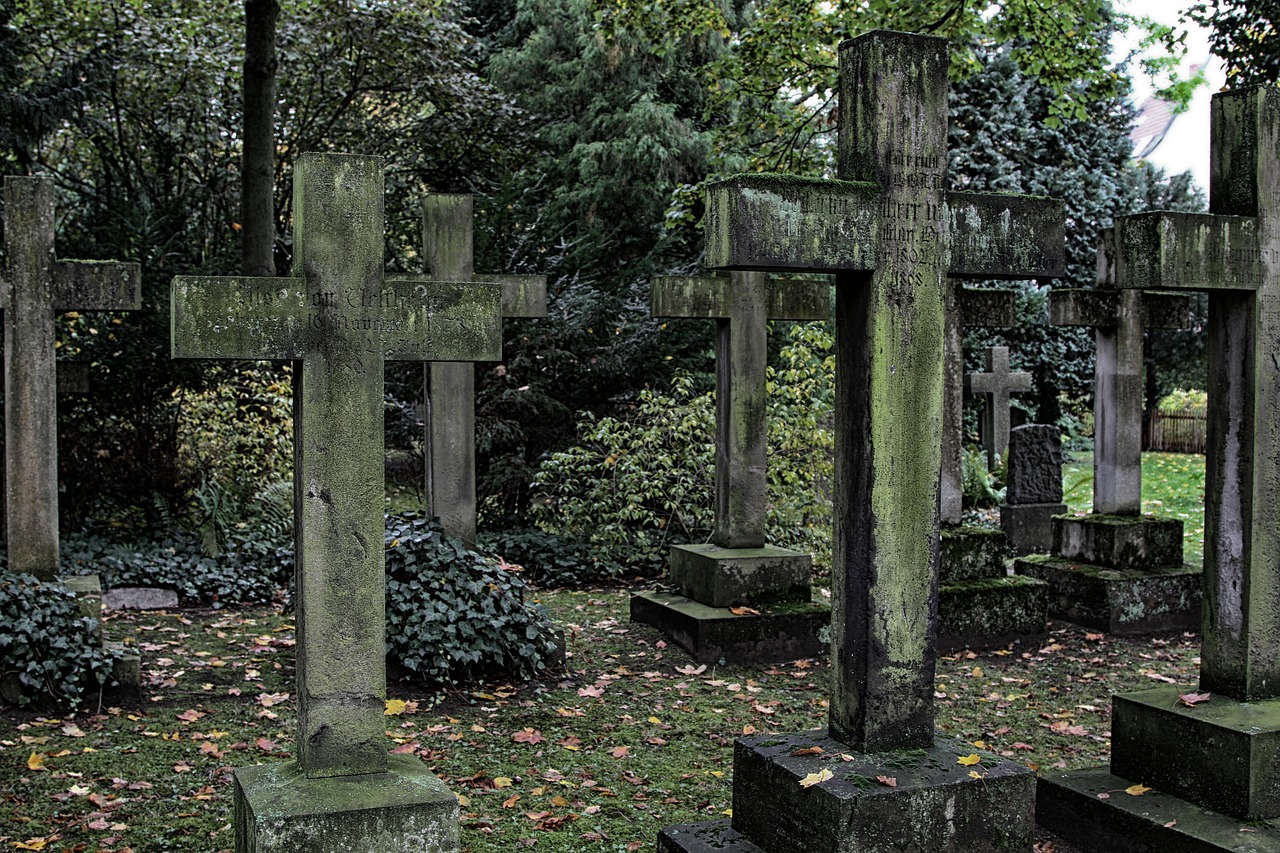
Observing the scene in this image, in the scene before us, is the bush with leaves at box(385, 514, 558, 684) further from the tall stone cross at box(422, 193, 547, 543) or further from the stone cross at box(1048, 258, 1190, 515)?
the stone cross at box(1048, 258, 1190, 515)

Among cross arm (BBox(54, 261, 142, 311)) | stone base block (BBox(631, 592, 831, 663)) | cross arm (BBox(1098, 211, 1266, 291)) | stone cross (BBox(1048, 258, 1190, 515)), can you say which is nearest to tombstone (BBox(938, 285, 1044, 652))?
stone base block (BBox(631, 592, 831, 663))

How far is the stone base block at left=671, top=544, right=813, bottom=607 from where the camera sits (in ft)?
28.9

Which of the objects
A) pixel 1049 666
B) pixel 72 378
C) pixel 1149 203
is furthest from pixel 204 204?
pixel 1149 203

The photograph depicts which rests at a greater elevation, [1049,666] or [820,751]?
[820,751]

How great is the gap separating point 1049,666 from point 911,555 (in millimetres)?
4803

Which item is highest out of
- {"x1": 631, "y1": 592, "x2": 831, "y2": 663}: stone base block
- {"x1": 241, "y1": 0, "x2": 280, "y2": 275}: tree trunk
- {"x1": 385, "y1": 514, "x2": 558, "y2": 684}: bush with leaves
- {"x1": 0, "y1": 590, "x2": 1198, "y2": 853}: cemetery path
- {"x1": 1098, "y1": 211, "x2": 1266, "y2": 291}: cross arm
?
{"x1": 241, "y1": 0, "x2": 280, "y2": 275}: tree trunk

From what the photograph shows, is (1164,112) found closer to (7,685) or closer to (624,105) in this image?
(624,105)

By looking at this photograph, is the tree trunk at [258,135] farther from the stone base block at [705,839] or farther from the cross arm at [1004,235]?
the cross arm at [1004,235]

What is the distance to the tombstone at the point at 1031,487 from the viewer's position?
45.5ft

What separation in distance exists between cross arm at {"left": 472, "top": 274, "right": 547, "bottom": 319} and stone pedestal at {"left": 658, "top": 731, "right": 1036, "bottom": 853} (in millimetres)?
4840

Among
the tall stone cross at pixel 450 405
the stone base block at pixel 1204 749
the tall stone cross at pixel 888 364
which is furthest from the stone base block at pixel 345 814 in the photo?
the tall stone cross at pixel 450 405

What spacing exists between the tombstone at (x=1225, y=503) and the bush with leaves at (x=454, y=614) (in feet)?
12.4

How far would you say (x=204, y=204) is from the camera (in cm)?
1691

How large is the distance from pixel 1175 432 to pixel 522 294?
2425 cm
